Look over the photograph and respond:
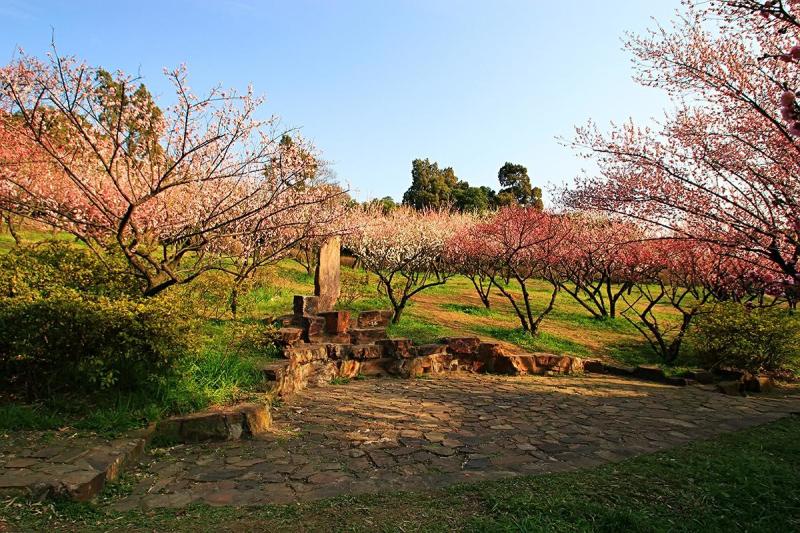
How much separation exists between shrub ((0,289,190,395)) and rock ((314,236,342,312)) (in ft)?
16.4

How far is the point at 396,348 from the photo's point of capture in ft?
30.5

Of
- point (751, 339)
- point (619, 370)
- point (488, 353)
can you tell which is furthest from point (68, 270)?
point (751, 339)

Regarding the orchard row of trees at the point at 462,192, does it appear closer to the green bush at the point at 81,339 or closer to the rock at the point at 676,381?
the rock at the point at 676,381

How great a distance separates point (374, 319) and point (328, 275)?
143 cm

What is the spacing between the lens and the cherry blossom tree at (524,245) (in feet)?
42.7

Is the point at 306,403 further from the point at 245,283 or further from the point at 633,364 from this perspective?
the point at 633,364

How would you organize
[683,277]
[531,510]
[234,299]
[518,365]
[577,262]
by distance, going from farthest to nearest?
1. [577,262]
2. [683,277]
3. [518,365]
4. [234,299]
5. [531,510]

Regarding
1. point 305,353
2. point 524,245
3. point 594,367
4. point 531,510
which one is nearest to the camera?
point 531,510

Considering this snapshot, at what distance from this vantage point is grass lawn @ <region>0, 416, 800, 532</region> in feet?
10.5

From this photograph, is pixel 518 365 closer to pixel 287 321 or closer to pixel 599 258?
pixel 287 321

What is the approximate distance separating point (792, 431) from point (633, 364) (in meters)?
5.27

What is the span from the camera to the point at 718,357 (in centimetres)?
1003

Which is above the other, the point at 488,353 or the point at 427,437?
the point at 488,353

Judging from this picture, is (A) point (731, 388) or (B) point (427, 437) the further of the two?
(A) point (731, 388)
